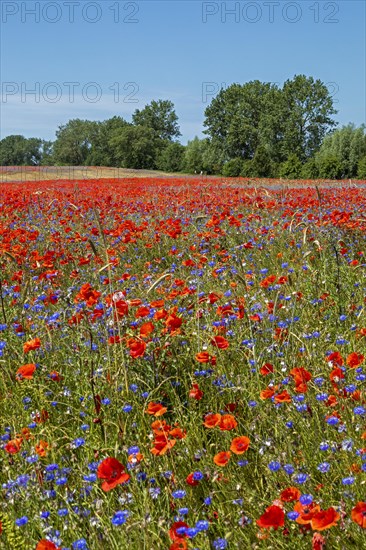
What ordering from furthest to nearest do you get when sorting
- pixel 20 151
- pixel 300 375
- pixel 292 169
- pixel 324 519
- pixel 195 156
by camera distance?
1. pixel 20 151
2. pixel 195 156
3. pixel 292 169
4. pixel 300 375
5. pixel 324 519

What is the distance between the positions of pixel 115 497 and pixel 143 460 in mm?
168

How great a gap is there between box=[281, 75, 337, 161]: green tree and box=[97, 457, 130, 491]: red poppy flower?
5829 cm

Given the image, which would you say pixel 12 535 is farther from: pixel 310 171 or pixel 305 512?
pixel 310 171

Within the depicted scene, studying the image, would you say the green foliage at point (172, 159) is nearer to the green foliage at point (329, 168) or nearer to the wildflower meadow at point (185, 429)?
the green foliage at point (329, 168)

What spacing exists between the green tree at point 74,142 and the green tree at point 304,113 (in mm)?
37473

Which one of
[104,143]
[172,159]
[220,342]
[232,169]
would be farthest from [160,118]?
[220,342]

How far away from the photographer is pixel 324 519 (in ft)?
4.87

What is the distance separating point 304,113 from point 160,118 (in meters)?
30.6

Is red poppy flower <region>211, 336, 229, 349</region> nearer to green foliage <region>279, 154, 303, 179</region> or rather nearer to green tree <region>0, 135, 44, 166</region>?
green foliage <region>279, 154, 303, 179</region>

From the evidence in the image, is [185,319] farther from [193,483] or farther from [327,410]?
[193,483]

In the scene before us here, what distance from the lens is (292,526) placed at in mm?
1794

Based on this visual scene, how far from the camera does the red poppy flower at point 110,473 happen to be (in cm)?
172

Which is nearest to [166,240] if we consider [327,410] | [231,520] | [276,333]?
[276,333]

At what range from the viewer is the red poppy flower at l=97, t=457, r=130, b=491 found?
5.65 feet
